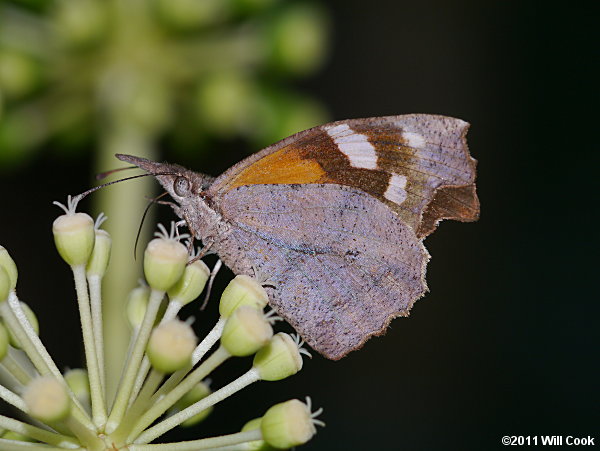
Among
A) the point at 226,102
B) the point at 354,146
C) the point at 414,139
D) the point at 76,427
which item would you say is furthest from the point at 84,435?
the point at 226,102

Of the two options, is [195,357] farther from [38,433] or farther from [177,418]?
[38,433]

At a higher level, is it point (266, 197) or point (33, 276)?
point (33, 276)

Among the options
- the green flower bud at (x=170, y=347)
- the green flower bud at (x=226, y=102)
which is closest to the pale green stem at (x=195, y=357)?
the green flower bud at (x=170, y=347)

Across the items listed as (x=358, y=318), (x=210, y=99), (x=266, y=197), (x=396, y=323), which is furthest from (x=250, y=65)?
(x=396, y=323)

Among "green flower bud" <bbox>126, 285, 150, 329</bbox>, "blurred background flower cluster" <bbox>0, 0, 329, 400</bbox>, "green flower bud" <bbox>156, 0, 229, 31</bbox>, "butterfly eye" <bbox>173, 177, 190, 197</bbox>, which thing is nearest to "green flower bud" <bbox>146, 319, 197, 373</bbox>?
"green flower bud" <bbox>126, 285, 150, 329</bbox>

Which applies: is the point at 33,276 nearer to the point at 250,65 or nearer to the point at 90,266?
the point at 250,65

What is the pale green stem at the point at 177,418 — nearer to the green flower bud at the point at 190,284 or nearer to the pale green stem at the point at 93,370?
the pale green stem at the point at 93,370

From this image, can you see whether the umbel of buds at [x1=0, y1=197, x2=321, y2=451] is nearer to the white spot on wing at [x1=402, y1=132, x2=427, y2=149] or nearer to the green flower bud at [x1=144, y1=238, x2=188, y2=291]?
the green flower bud at [x1=144, y1=238, x2=188, y2=291]
